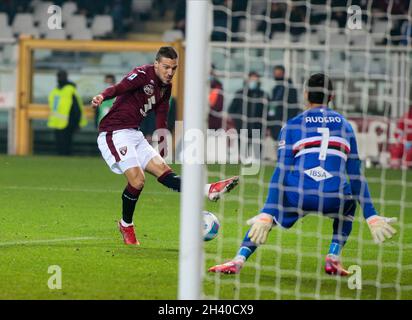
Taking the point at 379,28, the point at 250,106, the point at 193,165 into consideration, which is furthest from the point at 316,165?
the point at 379,28

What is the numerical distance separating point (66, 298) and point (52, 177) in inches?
387

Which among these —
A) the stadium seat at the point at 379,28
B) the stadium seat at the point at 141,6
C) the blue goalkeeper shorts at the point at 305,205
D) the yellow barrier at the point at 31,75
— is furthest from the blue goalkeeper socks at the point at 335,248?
the stadium seat at the point at 141,6

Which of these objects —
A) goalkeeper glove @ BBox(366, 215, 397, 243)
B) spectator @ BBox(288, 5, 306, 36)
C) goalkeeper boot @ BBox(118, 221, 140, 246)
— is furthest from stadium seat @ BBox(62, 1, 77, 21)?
goalkeeper glove @ BBox(366, 215, 397, 243)

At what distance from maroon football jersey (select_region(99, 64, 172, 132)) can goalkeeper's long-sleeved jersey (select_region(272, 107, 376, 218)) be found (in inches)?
91.4

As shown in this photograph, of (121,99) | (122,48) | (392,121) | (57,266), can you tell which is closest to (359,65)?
(392,121)

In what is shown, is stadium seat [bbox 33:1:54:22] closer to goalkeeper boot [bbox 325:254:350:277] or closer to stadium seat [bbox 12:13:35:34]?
stadium seat [bbox 12:13:35:34]

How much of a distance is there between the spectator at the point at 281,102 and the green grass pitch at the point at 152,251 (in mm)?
4914

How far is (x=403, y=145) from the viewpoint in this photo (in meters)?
19.8

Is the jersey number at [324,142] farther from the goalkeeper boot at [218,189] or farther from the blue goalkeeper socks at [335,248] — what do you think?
the goalkeeper boot at [218,189]

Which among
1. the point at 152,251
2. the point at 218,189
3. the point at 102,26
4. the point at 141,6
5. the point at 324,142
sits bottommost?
the point at 152,251

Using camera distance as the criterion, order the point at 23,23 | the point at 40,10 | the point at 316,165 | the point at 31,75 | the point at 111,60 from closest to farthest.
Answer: the point at 316,165, the point at 31,75, the point at 111,60, the point at 23,23, the point at 40,10

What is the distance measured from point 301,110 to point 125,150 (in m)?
11.2

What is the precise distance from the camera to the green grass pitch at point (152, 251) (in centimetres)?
729

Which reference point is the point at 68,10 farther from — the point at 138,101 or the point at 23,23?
the point at 138,101
